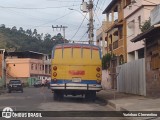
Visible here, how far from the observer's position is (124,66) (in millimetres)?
36500

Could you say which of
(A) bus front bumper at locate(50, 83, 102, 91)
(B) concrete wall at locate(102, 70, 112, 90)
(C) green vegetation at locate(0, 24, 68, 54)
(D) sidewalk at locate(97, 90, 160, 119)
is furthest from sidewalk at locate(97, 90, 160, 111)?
(C) green vegetation at locate(0, 24, 68, 54)

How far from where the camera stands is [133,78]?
32.8 m

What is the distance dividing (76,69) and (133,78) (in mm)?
8183

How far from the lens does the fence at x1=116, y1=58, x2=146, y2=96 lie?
29641 millimetres

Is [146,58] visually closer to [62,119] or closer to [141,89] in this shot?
[141,89]

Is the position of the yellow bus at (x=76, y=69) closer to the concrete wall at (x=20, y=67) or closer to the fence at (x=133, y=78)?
the fence at (x=133, y=78)

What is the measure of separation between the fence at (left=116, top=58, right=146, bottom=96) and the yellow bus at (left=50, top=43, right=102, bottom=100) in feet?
6.91

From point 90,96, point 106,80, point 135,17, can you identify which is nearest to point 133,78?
point 90,96

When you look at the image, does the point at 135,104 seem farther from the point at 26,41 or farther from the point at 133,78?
the point at 26,41

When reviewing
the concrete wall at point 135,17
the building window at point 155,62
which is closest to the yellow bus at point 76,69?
the building window at point 155,62

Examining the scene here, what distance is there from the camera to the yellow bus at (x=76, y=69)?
83.8ft

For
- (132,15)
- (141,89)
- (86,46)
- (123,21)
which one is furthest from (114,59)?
(86,46)

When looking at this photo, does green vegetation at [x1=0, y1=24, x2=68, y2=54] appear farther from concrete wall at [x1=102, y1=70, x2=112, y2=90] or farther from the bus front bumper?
the bus front bumper

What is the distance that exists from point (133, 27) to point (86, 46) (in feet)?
57.3
